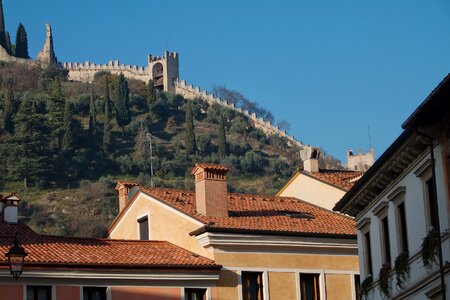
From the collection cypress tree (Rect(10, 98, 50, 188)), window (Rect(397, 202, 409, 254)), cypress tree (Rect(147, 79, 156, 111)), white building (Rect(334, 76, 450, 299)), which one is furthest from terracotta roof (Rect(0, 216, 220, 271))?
cypress tree (Rect(147, 79, 156, 111))

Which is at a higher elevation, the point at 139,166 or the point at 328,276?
the point at 139,166

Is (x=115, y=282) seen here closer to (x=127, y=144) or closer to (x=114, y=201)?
(x=114, y=201)

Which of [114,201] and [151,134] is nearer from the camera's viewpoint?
[114,201]

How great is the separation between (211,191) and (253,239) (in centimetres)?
255

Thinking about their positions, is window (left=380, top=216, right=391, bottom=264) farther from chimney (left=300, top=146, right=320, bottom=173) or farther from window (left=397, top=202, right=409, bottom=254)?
chimney (left=300, top=146, right=320, bottom=173)

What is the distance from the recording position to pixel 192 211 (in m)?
36.0

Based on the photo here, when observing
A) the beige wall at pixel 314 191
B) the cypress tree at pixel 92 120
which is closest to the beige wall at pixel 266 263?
the beige wall at pixel 314 191

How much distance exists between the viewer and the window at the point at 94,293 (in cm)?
3173

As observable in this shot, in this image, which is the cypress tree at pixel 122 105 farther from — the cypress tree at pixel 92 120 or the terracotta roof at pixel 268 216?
the terracotta roof at pixel 268 216

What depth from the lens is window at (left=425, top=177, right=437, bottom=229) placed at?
2258 centimetres

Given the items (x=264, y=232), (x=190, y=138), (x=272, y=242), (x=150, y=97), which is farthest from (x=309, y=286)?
(x=150, y=97)

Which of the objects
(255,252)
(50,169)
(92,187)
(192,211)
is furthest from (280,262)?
(50,169)

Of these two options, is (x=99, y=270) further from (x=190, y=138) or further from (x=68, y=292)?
(x=190, y=138)

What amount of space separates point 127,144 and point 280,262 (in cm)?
14710
